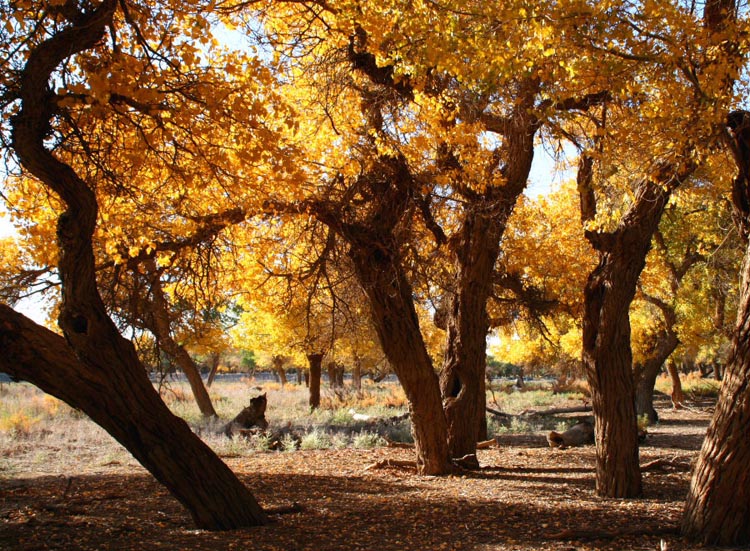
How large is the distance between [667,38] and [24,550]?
580 centimetres

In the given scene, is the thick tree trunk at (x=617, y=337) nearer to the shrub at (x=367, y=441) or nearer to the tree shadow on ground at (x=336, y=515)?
the tree shadow on ground at (x=336, y=515)

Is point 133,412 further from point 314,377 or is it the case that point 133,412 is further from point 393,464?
point 314,377

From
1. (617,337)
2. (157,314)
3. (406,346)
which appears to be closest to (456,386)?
(406,346)

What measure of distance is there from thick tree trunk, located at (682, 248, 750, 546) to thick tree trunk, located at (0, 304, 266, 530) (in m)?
3.53

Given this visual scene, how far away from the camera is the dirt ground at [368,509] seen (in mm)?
4895

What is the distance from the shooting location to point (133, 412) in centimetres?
459

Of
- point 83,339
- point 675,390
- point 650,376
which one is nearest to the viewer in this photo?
point 83,339

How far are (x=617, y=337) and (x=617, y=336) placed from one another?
10 mm

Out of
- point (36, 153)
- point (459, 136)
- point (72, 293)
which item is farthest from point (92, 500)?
point (459, 136)

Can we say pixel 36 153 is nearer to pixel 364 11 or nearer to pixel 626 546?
pixel 364 11

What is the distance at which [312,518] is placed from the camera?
583 cm

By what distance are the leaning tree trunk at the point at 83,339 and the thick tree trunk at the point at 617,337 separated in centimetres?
Result: 408

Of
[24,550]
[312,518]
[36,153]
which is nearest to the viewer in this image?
[24,550]

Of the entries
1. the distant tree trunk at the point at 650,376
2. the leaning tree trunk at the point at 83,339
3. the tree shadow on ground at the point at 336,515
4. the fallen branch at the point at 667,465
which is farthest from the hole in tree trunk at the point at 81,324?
the distant tree trunk at the point at 650,376
